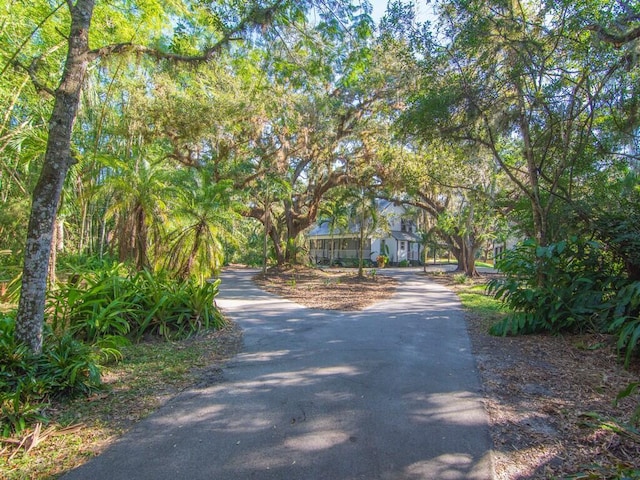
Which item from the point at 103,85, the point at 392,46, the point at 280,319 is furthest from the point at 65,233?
the point at 392,46

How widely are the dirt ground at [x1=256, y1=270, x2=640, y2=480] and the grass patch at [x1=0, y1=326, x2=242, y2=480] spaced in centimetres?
297

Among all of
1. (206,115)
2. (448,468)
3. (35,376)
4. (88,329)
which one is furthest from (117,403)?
(206,115)

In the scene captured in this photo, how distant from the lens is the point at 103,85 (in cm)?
834

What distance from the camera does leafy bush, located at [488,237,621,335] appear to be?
588 centimetres

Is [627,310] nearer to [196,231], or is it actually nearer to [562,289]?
[562,289]

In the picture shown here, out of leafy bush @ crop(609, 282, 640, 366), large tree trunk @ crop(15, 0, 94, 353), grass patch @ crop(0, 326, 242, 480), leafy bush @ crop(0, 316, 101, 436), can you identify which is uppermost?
large tree trunk @ crop(15, 0, 94, 353)

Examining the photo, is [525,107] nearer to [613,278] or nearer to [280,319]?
[613,278]

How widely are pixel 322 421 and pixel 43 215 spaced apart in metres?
3.26

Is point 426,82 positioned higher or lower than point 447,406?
higher

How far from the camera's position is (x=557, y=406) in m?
3.46

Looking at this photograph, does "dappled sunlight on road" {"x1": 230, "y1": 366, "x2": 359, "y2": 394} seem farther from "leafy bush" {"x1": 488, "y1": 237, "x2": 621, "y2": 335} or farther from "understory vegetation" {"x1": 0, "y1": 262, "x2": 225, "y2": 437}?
"leafy bush" {"x1": 488, "y1": 237, "x2": 621, "y2": 335}

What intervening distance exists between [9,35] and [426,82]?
25.3ft

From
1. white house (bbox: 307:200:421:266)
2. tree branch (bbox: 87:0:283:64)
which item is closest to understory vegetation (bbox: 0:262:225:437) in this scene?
tree branch (bbox: 87:0:283:64)

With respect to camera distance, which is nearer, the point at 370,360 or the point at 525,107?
the point at 370,360
